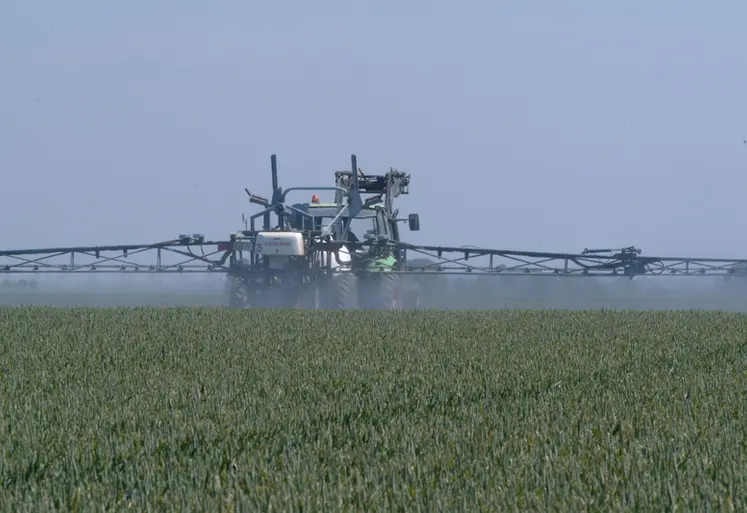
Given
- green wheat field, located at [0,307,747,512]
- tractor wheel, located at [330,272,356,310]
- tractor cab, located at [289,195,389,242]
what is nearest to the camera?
green wheat field, located at [0,307,747,512]

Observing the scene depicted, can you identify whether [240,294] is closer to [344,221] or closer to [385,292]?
[344,221]

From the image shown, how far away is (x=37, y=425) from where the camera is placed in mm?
6457

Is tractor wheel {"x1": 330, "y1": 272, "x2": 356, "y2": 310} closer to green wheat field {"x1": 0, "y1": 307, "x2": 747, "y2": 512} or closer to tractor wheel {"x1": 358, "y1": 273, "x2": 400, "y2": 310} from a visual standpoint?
tractor wheel {"x1": 358, "y1": 273, "x2": 400, "y2": 310}

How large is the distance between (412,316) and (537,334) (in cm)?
421

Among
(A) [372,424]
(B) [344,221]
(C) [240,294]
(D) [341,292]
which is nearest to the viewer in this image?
(A) [372,424]

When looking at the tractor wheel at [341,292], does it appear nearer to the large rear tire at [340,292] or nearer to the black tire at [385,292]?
the large rear tire at [340,292]

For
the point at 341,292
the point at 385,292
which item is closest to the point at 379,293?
the point at 385,292

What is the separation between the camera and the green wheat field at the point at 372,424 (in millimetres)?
4672

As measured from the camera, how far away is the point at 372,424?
658 centimetres

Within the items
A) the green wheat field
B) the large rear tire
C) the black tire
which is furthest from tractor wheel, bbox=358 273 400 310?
the green wheat field

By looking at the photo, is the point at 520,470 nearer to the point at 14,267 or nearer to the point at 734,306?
the point at 14,267

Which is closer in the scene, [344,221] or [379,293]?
[379,293]

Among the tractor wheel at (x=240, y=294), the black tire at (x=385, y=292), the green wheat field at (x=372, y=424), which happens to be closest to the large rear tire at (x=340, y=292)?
the black tire at (x=385, y=292)

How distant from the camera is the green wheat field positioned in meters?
4.67
